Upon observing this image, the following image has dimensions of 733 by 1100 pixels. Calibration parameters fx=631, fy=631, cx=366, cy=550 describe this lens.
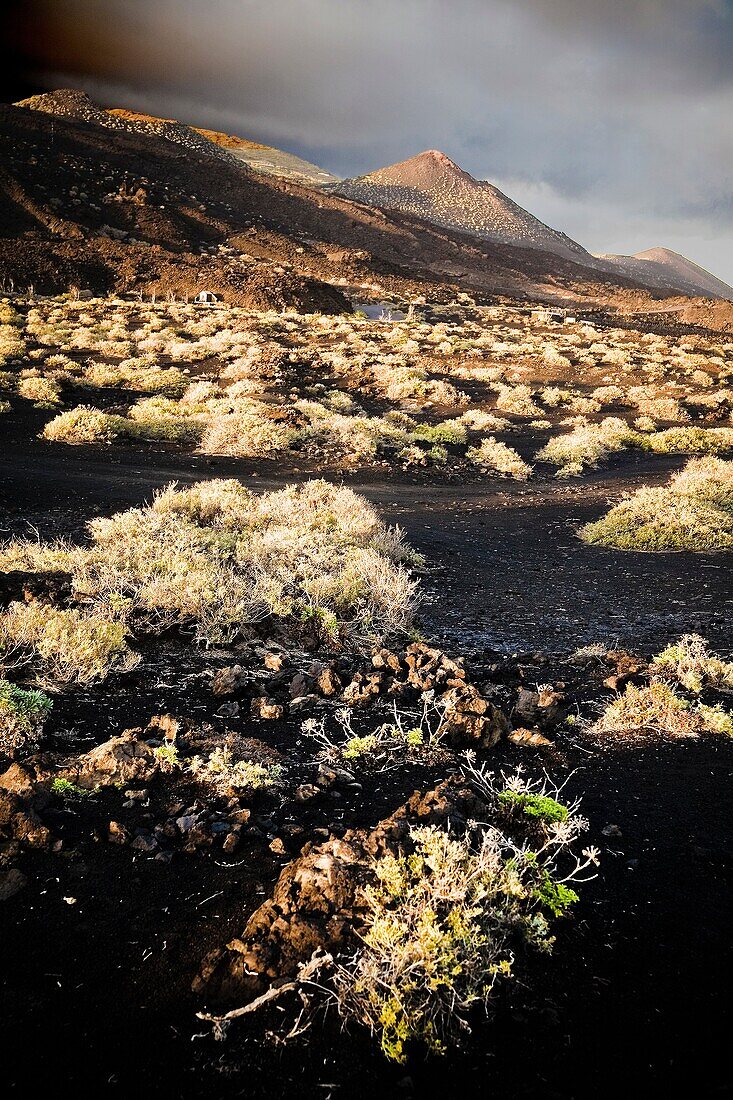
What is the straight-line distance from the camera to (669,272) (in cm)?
14900

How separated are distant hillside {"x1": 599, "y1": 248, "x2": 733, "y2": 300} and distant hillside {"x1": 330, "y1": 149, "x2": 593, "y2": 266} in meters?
15.7

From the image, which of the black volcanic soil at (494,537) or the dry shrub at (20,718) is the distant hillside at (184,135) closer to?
the black volcanic soil at (494,537)

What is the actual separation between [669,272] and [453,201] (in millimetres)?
67285

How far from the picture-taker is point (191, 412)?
1770 cm

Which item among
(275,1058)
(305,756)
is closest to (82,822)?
(305,756)

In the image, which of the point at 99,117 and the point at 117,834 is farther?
the point at 99,117

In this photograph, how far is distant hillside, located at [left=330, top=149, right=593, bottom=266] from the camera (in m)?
106

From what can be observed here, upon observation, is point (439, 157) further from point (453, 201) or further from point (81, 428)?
point (81, 428)

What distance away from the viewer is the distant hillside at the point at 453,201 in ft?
348

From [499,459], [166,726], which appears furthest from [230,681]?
[499,459]

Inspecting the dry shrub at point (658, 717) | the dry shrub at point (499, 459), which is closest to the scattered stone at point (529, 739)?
the dry shrub at point (658, 717)

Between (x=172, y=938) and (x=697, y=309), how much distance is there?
72.7 meters

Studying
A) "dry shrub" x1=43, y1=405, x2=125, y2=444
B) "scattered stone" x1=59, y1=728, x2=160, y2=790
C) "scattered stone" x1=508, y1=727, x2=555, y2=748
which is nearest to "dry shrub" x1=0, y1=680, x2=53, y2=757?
"scattered stone" x1=59, y1=728, x2=160, y2=790

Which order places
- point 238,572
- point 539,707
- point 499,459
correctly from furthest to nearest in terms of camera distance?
point 499,459
point 238,572
point 539,707
